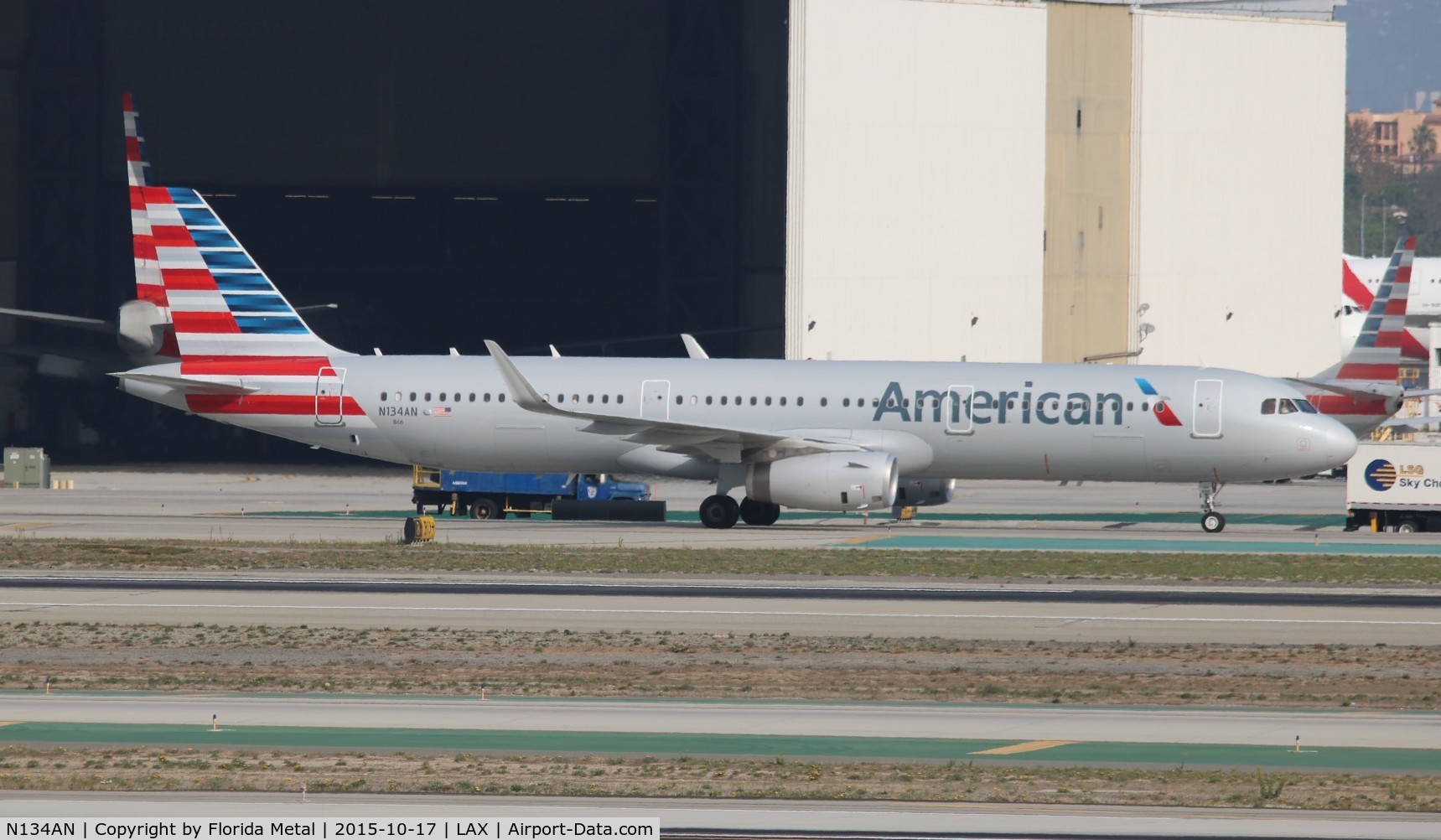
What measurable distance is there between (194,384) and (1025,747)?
29947mm

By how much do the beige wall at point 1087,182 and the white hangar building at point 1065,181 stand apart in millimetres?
85

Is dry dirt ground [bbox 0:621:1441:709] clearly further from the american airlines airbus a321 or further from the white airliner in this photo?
the white airliner

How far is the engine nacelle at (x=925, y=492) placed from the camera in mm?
43281

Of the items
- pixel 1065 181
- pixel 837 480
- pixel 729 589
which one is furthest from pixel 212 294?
pixel 1065 181

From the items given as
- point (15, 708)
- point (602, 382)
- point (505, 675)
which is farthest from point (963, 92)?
point (15, 708)

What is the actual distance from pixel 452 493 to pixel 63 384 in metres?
26.5

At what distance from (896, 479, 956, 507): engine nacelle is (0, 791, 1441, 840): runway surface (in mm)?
29307

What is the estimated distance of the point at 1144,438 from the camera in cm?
3991

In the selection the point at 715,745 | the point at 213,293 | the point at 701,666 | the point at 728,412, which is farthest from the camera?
the point at 213,293

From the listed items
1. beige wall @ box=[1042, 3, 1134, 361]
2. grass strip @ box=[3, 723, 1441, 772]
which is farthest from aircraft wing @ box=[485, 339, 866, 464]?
beige wall @ box=[1042, 3, 1134, 361]

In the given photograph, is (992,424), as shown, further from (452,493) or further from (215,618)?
(215,618)

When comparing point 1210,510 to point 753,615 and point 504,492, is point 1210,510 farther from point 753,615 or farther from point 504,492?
point 753,615

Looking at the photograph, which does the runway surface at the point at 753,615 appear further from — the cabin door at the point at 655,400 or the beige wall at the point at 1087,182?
the beige wall at the point at 1087,182

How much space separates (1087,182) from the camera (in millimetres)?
65000
